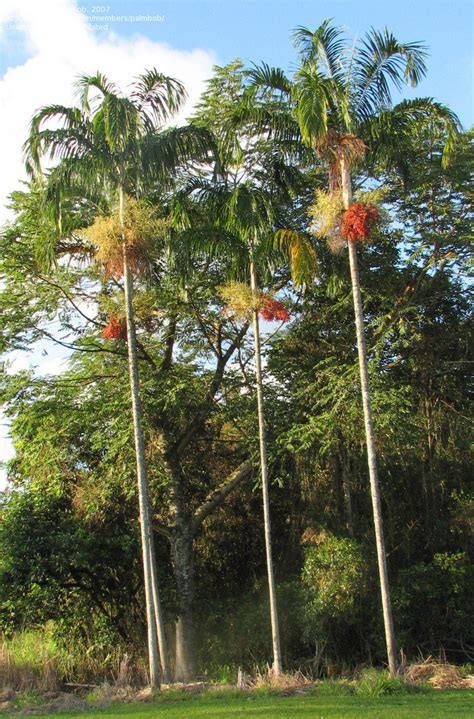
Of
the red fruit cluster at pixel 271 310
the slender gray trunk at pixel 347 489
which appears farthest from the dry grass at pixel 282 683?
the red fruit cluster at pixel 271 310

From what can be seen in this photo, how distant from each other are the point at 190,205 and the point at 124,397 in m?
4.12

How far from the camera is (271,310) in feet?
49.1

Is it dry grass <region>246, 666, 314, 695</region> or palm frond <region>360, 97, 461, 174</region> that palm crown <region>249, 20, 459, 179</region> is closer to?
palm frond <region>360, 97, 461, 174</region>

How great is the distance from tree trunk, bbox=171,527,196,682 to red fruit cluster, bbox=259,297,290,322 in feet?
17.7

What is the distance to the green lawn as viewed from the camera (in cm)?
951

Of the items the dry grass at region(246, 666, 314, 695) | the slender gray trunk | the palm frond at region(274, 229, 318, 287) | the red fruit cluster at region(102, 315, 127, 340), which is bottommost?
the dry grass at region(246, 666, 314, 695)

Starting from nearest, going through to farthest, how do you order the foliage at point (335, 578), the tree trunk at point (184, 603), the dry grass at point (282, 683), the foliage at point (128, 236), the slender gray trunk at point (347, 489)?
the dry grass at point (282, 683), the foliage at point (128, 236), the foliage at point (335, 578), the tree trunk at point (184, 603), the slender gray trunk at point (347, 489)

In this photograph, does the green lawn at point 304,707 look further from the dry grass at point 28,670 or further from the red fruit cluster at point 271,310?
the red fruit cluster at point 271,310

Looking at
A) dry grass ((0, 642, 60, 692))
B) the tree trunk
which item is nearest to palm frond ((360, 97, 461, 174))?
the tree trunk

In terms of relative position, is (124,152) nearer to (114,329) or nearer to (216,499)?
(114,329)

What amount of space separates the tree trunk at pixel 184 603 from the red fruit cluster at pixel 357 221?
7.62 m

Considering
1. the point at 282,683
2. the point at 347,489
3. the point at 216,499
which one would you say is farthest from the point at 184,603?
the point at 282,683

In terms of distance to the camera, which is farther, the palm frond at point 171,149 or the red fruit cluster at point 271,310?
the red fruit cluster at point 271,310

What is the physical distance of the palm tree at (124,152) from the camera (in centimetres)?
1313
